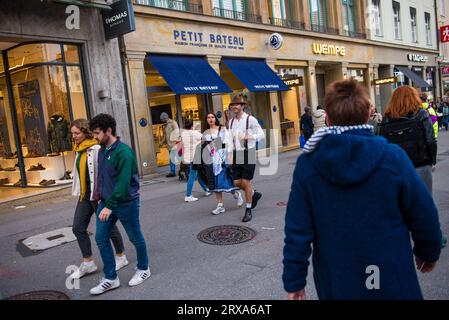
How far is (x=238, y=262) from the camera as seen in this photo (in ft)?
15.1

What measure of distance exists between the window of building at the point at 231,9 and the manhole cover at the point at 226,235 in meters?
10.9

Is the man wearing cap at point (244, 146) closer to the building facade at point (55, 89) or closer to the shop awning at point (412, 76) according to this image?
the building facade at point (55, 89)

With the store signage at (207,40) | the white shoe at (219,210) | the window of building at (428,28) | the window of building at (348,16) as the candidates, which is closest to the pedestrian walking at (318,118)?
the store signage at (207,40)

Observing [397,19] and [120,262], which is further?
[397,19]

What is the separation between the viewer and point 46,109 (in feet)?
35.3

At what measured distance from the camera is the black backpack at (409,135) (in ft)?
13.4

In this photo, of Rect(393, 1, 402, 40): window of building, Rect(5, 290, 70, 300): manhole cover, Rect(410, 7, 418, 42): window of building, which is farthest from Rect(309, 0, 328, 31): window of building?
Rect(5, 290, 70, 300): manhole cover

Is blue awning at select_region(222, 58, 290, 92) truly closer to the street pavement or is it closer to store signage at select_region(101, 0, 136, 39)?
store signage at select_region(101, 0, 136, 39)

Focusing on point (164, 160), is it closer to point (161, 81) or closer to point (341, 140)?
point (161, 81)

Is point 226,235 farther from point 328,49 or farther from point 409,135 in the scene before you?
point 328,49

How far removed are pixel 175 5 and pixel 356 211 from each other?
1291cm

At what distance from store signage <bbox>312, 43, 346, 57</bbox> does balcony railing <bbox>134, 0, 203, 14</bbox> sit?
24.3 ft

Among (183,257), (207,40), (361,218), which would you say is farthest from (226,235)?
(207,40)

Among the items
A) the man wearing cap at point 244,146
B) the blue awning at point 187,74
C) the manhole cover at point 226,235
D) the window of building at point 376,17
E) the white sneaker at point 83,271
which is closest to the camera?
the white sneaker at point 83,271
